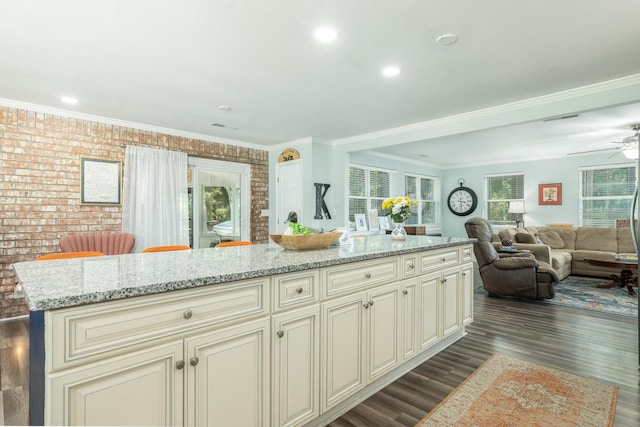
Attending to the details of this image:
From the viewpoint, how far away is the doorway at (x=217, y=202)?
5.49 m

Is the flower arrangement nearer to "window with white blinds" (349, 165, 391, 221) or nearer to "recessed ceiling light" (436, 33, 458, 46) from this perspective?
"recessed ceiling light" (436, 33, 458, 46)

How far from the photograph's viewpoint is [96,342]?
1084mm

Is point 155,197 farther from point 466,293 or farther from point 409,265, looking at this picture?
point 466,293

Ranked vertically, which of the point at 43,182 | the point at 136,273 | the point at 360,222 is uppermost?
the point at 43,182

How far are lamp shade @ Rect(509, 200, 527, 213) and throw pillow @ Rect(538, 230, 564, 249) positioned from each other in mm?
869

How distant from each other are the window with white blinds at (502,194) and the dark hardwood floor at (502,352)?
4575 mm

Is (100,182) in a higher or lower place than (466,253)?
higher

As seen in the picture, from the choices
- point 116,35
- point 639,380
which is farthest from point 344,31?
point 639,380

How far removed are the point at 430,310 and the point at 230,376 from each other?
1.74 meters

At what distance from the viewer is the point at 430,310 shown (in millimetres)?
2621

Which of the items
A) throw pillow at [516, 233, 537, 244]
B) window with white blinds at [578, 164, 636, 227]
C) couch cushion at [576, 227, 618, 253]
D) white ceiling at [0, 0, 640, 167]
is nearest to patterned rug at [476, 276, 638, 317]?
throw pillow at [516, 233, 537, 244]

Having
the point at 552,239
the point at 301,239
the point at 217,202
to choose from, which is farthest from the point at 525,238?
the point at 217,202

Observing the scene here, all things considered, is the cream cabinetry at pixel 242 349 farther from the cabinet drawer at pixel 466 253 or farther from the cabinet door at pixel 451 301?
the cabinet drawer at pixel 466 253

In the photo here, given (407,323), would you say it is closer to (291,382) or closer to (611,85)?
(291,382)
